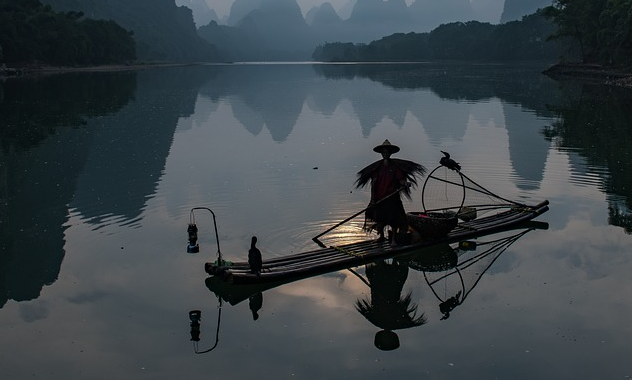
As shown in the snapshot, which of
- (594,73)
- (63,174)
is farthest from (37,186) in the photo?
(594,73)

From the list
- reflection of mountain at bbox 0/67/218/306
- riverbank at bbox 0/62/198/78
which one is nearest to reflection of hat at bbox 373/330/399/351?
reflection of mountain at bbox 0/67/218/306

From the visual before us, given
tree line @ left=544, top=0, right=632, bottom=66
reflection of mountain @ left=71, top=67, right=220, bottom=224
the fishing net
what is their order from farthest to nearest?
A: tree line @ left=544, top=0, right=632, bottom=66 → reflection of mountain @ left=71, top=67, right=220, bottom=224 → the fishing net

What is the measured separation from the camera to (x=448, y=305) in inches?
442

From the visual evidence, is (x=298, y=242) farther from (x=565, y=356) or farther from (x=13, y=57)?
(x=13, y=57)

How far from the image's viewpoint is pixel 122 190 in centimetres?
1947

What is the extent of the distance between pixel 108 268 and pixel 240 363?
4899mm

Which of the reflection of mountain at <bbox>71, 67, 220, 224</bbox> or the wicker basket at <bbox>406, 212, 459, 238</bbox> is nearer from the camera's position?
the wicker basket at <bbox>406, 212, 459, 238</bbox>

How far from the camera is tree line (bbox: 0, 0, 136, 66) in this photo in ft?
291

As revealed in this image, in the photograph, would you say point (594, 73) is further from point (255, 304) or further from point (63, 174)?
point (255, 304)

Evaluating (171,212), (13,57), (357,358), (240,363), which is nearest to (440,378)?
(357,358)

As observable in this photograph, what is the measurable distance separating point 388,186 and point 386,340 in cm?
404

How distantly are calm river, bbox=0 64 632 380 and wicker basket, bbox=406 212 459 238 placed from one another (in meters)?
1.07

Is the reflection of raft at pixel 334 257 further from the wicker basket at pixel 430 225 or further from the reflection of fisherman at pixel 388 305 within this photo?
the reflection of fisherman at pixel 388 305

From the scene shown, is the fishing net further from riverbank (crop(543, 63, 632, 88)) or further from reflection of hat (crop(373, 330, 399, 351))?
riverbank (crop(543, 63, 632, 88))
